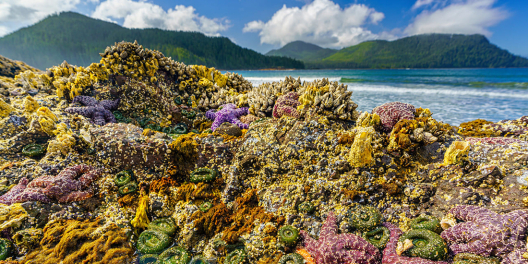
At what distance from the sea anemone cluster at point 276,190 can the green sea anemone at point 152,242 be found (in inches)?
0.8

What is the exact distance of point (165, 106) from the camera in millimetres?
8484

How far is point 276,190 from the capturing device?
450 centimetres

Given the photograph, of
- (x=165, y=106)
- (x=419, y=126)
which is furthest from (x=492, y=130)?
(x=165, y=106)

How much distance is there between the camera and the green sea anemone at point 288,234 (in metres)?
3.67

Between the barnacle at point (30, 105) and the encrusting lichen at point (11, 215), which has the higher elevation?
the barnacle at point (30, 105)

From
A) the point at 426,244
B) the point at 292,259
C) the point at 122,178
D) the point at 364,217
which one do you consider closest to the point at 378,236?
the point at 364,217

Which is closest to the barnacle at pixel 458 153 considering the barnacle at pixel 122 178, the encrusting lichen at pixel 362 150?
the encrusting lichen at pixel 362 150

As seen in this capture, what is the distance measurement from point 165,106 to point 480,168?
30.3 feet

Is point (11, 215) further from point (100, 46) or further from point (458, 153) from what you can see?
point (100, 46)

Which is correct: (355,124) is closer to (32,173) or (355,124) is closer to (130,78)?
(32,173)

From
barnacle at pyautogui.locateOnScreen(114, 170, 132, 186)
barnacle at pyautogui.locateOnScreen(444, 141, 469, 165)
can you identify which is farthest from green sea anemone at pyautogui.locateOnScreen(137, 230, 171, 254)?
barnacle at pyautogui.locateOnScreen(444, 141, 469, 165)

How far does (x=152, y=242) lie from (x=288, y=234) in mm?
2498

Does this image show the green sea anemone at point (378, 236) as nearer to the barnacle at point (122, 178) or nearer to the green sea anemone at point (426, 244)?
the green sea anemone at point (426, 244)

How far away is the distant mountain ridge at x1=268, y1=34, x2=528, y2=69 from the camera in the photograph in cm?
13900
